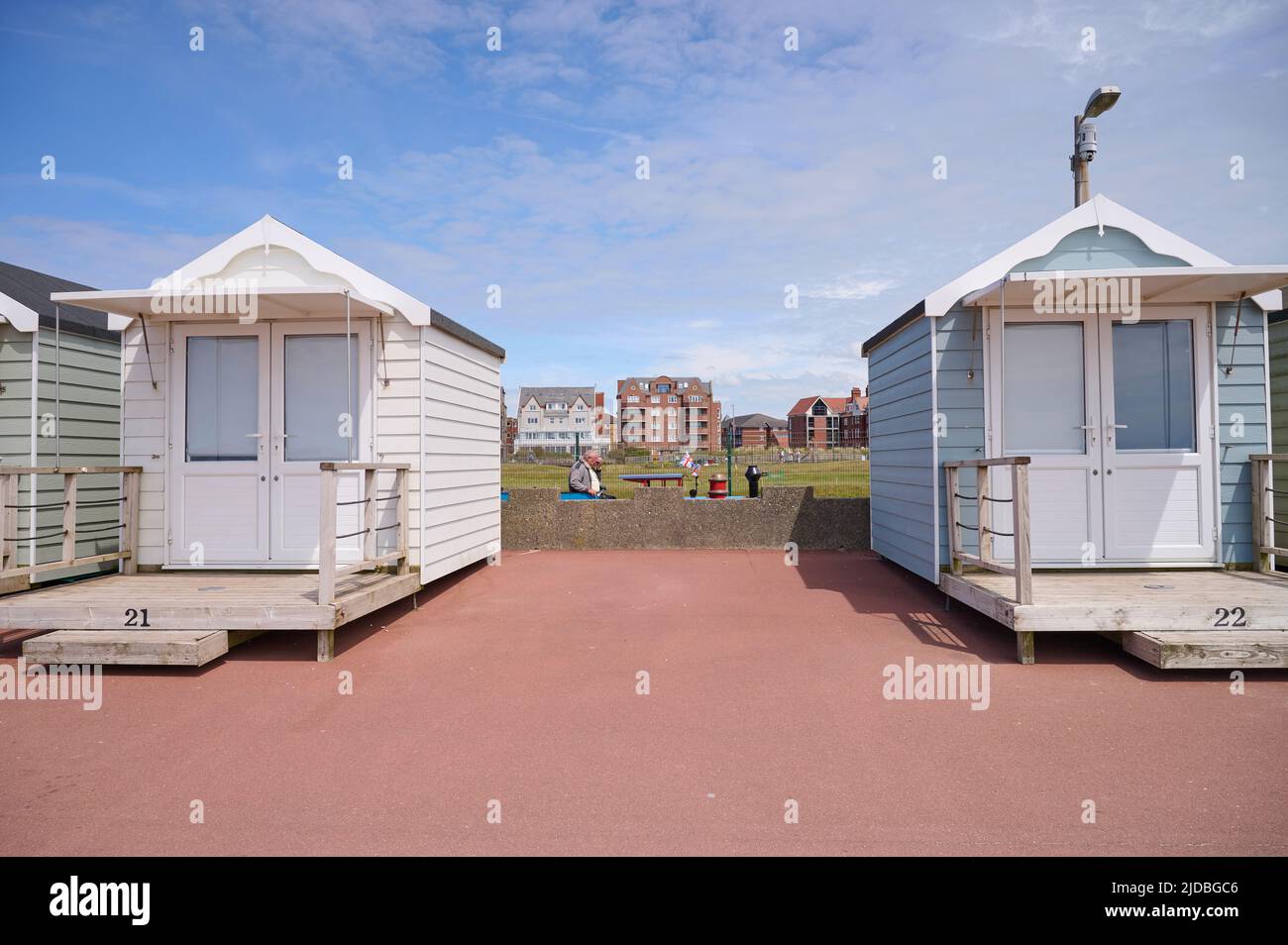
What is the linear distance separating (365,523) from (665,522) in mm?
5853

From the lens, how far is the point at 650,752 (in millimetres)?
4027

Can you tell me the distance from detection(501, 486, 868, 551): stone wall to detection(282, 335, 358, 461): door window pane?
497cm

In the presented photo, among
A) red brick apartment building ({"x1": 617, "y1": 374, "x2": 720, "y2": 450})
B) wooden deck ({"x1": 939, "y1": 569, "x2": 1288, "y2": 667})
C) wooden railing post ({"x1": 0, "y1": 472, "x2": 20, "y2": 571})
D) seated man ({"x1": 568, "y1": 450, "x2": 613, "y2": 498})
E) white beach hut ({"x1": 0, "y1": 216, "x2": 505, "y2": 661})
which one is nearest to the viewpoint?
wooden deck ({"x1": 939, "y1": 569, "x2": 1288, "y2": 667})

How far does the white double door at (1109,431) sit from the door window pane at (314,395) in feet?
20.9

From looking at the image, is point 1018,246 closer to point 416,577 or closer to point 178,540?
point 416,577

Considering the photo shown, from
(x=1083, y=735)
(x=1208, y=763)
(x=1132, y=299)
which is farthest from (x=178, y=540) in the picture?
(x=1132, y=299)

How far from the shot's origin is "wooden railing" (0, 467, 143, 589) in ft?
21.1

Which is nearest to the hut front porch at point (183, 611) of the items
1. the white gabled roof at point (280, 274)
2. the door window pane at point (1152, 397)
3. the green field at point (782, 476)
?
the white gabled roof at point (280, 274)

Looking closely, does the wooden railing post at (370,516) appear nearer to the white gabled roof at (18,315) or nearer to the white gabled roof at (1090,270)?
the white gabled roof at (18,315)

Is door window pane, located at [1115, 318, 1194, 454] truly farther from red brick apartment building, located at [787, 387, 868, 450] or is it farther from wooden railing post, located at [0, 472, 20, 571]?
red brick apartment building, located at [787, 387, 868, 450]

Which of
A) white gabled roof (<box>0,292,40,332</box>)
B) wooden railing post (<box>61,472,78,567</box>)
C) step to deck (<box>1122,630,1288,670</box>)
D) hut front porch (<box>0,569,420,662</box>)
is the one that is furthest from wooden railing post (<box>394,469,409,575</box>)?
step to deck (<box>1122,630,1288,670</box>)

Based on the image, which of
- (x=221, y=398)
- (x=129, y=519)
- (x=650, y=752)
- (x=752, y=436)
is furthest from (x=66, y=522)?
(x=752, y=436)

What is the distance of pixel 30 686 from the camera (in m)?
5.20

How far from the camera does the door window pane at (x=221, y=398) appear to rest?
7.69 meters
